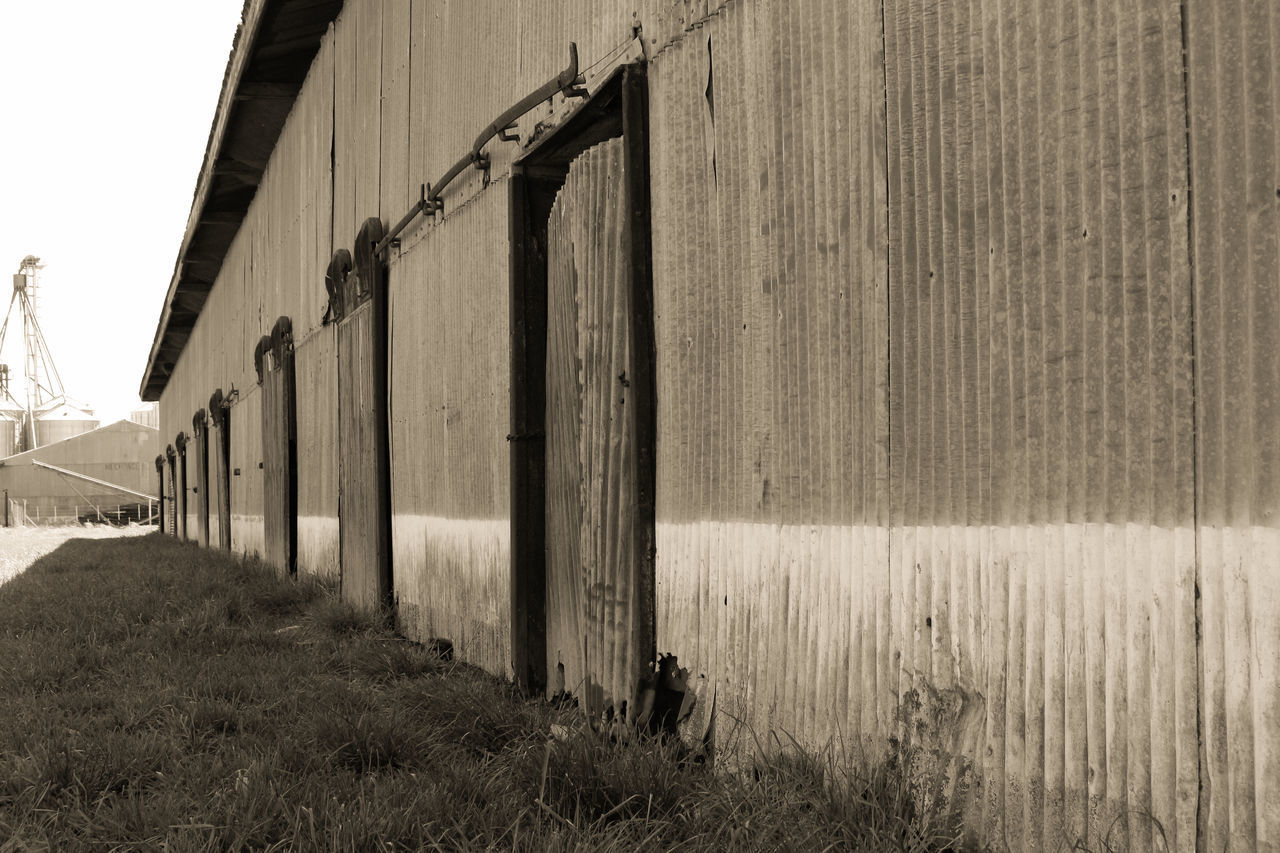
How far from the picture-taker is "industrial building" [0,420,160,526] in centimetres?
4591

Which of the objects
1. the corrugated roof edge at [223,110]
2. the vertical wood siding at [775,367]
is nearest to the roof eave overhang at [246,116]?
the corrugated roof edge at [223,110]

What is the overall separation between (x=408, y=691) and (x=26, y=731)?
1.28 meters

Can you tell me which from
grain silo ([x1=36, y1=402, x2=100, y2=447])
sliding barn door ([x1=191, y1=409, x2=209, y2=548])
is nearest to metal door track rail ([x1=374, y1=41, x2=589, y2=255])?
sliding barn door ([x1=191, y1=409, x2=209, y2=548])

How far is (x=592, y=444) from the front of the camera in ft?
12.6

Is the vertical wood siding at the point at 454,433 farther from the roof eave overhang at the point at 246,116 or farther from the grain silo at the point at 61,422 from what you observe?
the grain silo at the point at 61,422

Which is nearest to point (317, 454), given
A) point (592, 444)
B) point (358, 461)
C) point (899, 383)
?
point (358, 461)

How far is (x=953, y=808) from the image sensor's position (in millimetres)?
2195

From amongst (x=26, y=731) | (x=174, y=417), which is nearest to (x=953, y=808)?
(x=26, y=731)

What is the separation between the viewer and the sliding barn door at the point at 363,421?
22.9ft

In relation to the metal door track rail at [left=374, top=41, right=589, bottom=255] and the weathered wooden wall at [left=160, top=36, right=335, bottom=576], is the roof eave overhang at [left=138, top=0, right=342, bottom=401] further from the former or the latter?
the metal door track rail at [left=374, top=41, right=589, bottom=255]

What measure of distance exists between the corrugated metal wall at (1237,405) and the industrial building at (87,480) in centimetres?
4663

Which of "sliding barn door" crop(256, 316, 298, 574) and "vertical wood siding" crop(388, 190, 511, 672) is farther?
"sliding barn door" crop(256, 316, 298, 574)

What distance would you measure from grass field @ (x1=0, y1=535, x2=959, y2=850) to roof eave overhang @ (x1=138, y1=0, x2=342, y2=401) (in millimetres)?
5484

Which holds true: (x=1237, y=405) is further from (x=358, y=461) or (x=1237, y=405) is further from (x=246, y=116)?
(x=246, y=116)
